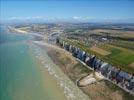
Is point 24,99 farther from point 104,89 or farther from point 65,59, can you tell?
point 65,59

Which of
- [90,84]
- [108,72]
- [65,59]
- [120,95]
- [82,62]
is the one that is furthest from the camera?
[65,59]

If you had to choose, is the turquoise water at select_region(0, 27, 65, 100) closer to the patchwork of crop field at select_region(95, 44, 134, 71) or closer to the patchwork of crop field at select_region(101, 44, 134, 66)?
the patchwork of crop field at select_region(95, 44, 134, 71)

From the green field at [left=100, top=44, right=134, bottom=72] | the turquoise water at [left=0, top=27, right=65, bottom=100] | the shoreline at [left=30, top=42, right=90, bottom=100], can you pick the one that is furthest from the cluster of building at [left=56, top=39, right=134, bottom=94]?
the turquoise water at [left=0, top=27, right=65, bottom=100]

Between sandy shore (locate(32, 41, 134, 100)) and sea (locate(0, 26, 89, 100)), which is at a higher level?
sandy shore (locate(32, 41, 134, 100))

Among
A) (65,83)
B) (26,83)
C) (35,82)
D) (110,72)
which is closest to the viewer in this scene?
(65,83)

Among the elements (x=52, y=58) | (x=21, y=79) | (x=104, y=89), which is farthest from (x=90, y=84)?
(x=52, y=58)

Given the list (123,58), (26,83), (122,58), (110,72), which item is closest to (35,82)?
(26,83)

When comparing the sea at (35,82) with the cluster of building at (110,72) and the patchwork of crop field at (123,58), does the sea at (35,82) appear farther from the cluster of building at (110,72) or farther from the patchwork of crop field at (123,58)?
the patchwork of crop field at (123,58)

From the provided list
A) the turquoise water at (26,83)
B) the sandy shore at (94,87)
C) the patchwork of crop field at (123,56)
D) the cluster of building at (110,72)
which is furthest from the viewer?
the patchwork of crop field at (123,56)

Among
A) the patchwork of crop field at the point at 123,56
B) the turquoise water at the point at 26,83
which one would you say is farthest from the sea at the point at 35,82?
the patchwork of crop field at the point at 123,56

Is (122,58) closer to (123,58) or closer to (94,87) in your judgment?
(123,58)

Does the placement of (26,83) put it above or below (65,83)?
below
